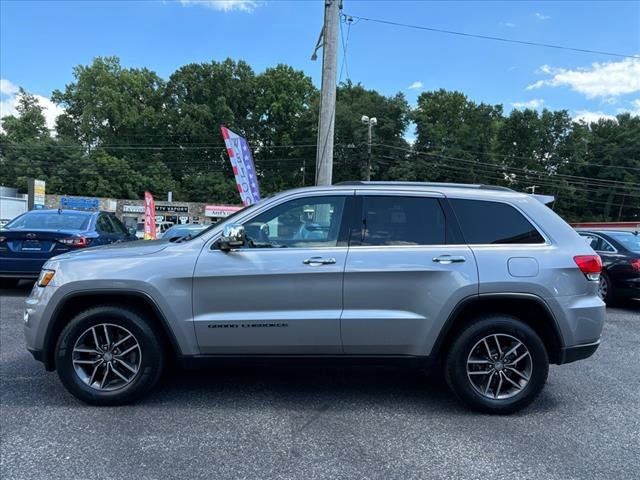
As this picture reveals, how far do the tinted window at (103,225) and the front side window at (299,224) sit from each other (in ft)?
19.9

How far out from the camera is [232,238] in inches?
147

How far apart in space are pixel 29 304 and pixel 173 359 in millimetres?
1232

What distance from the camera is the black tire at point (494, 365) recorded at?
12.7 ft

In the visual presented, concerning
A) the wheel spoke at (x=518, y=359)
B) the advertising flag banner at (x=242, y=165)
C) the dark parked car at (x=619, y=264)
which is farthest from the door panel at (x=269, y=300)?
the advertising flag banner at (x=242, y=165)

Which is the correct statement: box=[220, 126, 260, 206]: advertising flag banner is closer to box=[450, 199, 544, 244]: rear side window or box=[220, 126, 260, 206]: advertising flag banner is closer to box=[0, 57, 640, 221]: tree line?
box=[450, 199, 544, 244]: rear side window

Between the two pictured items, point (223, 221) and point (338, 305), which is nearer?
point (338, 305)

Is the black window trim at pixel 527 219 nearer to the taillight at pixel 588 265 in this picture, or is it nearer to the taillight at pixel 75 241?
the taillight at pixel 588 265

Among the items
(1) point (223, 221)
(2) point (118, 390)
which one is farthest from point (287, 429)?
(1) point (223, 221)

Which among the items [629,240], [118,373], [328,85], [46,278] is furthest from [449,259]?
[328,85]

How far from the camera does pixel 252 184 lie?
12141mm

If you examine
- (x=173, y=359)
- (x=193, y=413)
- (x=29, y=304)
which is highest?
(x=29, y=304)

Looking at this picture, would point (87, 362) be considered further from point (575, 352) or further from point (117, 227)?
point (117, 227)

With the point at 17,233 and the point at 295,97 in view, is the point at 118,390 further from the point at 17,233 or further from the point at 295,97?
the point at 295,97

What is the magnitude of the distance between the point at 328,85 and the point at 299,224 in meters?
9.09
